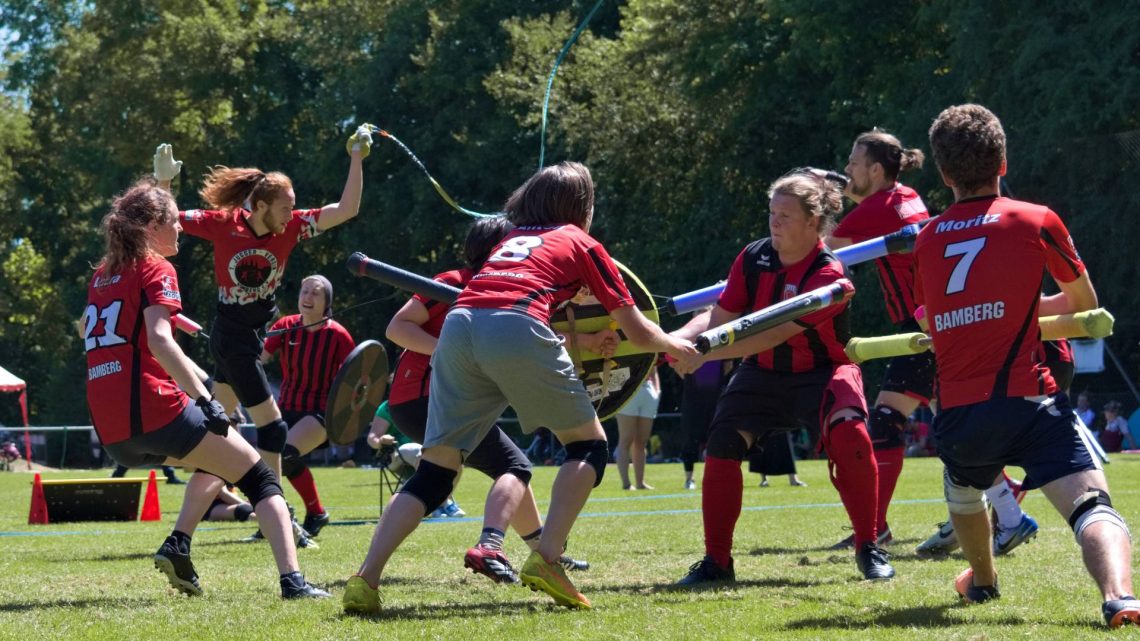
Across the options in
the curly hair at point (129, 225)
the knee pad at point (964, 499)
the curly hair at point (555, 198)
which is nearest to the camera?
the knee pad at point (964, 499)

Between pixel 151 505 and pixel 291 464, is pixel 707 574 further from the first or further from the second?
pixel 151 505

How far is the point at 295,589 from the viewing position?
6516 millimetres

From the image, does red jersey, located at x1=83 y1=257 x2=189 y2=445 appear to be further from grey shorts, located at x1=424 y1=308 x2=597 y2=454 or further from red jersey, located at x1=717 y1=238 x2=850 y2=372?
red jersey, located at x1=717 y1=238 x2=850 y2=372

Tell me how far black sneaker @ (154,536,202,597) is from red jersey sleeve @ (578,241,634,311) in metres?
2.37

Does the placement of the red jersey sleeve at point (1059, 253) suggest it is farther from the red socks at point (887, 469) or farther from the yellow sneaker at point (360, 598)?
the red socks at point (887, 469)

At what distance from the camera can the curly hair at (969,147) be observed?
5559 mm

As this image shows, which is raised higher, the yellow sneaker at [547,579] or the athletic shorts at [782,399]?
the athletic shorts at [782,399]

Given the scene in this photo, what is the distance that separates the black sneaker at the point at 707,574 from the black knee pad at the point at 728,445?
0.50 m

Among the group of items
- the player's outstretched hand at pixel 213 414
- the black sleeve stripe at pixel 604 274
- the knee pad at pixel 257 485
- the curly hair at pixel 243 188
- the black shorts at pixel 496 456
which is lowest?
the knee pad at pixel 257 485

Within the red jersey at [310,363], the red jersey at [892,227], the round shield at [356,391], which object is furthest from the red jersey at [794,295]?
the red jersey at [310,363]

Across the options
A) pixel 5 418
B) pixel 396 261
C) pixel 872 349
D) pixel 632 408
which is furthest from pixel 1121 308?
pixel 5 418

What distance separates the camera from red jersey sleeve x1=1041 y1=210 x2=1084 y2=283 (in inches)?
213

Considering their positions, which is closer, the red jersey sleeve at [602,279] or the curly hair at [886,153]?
the red jersey sleeve at [602,279]

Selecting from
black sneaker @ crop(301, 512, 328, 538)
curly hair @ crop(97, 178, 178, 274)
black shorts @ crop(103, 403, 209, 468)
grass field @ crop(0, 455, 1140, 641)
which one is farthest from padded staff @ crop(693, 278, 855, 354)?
black sneaker @ crop(301, 512, 328, 538)
